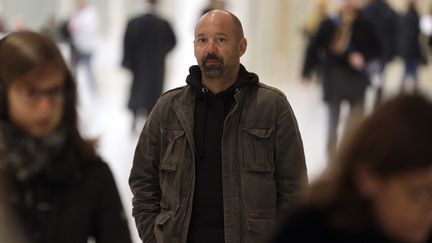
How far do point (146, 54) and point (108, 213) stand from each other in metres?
10.7

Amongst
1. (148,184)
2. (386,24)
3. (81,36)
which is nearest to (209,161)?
(148,184)

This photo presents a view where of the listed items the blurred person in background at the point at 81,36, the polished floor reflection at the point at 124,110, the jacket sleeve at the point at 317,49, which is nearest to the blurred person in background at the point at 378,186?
the polished floor reflection at the point at 124,110

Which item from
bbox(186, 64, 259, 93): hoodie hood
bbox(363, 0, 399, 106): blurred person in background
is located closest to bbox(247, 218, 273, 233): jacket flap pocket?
bbox(186, 64, 259, 93): hoodie hood

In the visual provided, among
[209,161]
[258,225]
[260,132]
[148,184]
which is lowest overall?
[258,225]

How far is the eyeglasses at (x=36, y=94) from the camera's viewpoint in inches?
108

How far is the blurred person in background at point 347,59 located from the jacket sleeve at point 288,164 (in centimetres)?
647

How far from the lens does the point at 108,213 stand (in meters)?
2.92

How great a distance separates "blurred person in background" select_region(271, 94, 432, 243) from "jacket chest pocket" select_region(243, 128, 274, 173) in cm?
186

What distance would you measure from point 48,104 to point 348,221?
3.13ft

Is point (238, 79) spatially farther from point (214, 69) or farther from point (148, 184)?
point (148, 184)

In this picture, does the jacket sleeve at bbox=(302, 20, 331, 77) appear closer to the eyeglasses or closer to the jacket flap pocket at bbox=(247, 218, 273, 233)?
the jacket flap pocket at bbox=(247, 218, 273, 233)

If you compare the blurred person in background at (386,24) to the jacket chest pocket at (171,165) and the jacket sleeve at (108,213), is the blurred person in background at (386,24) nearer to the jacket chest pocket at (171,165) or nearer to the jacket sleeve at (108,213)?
the jacket chest pocket at (171,165)

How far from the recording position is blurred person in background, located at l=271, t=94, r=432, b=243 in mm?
2123

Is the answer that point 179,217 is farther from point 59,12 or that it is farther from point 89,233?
point 59,12
